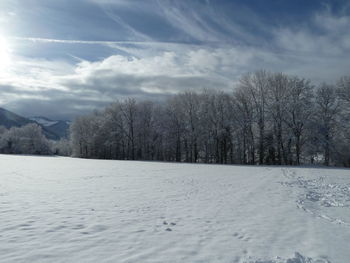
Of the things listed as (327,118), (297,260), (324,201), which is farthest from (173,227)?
(327,118)

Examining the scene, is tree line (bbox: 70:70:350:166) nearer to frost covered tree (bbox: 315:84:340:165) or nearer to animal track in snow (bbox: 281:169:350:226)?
frost covered tree (bbox: 315:84:340:165)

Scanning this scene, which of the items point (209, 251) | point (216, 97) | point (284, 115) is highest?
point (216, 97)

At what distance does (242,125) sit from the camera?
1908 inches

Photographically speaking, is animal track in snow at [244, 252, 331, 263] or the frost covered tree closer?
animal track in snow at [244, 252, 331, 263]

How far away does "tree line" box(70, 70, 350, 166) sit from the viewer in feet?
138

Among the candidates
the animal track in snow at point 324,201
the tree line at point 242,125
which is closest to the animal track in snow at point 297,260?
the animal track in snow at point 324,201

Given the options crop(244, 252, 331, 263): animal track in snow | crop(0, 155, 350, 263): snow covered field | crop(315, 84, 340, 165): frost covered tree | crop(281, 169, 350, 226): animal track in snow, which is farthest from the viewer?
crop(315, 84, 340, 165): frost covered tree

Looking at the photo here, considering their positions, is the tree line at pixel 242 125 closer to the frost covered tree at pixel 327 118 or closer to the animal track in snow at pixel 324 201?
the frost covered tree at pixel 327 118

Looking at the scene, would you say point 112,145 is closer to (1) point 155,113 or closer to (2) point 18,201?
(1) point 155,113

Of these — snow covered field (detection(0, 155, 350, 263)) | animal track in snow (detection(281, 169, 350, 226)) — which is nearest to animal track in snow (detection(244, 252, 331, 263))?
snow covered field (detection(0, 155, 350, 263))

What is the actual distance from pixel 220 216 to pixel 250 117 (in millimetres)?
40915

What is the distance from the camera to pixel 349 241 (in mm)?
6301

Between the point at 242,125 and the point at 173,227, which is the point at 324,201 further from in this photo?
the point at 242,125

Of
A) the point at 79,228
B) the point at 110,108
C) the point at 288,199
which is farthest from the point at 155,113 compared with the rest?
the point at 79,228
